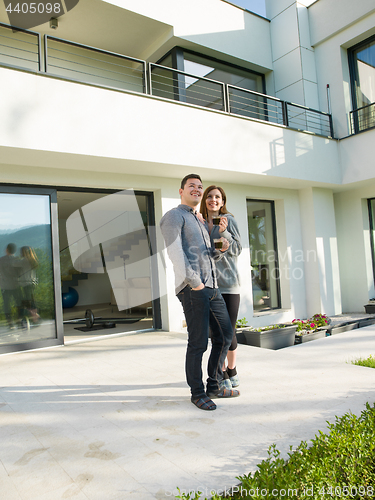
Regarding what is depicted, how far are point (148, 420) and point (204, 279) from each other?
99 cm

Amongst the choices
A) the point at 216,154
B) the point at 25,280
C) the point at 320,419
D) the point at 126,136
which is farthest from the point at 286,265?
the point at 320,419

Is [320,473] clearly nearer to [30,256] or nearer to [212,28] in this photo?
[30,256]

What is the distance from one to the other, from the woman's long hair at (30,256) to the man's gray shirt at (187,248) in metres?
3.18

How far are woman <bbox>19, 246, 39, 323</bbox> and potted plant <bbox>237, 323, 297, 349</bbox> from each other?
2.92 m

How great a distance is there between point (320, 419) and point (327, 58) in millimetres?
7839

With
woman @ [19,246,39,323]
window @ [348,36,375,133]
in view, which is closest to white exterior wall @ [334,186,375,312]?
window @ [348,36,375,133]

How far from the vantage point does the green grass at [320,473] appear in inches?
61.9

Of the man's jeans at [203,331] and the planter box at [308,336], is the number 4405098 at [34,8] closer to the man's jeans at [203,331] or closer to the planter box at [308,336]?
the man's jeans at [203,331]

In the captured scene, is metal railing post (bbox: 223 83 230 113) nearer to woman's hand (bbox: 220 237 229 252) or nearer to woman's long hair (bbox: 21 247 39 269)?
woman's long hair (bbox: 21 247 39 269)

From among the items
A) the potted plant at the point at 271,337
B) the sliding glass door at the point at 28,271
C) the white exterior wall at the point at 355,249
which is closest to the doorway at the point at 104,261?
the sliding glass door at the point at 28,271

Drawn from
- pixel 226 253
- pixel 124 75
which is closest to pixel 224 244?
pixel 226 253

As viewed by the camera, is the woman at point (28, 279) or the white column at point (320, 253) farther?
the white column at point (320, 253)

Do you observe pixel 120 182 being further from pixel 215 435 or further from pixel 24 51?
pixel 215 435

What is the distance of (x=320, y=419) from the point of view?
236cm
